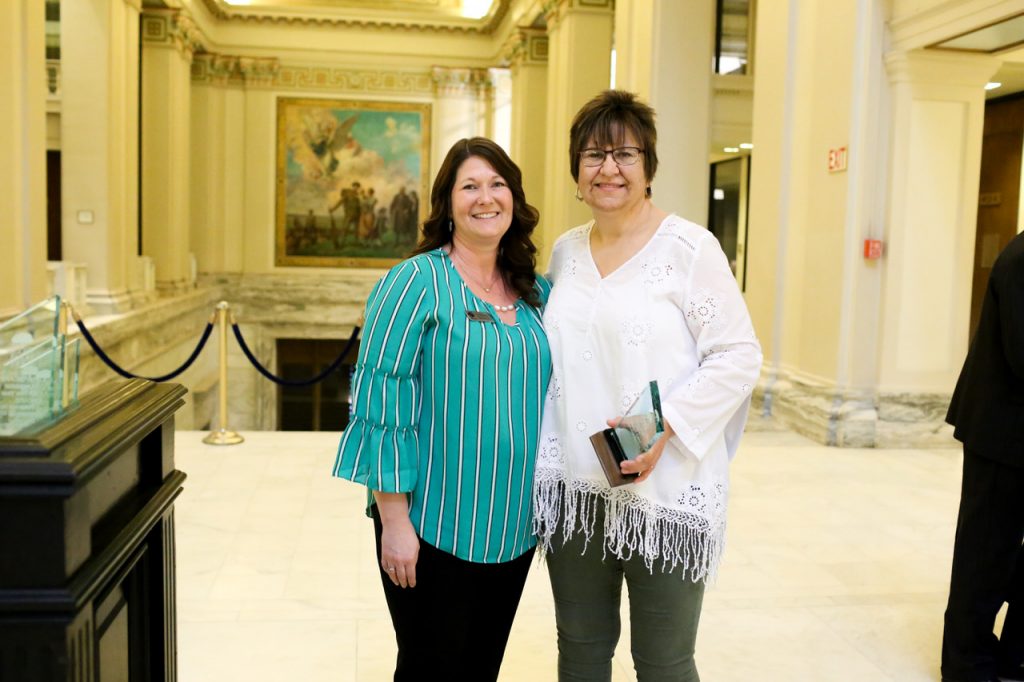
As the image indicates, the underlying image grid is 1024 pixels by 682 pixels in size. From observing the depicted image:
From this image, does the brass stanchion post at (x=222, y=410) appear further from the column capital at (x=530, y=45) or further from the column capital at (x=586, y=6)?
the column capital at (x=530, y=45)

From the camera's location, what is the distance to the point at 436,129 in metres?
24.6

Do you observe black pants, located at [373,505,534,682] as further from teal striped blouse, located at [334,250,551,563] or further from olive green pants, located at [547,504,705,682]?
olive green pants, located at [547,504,705,682]

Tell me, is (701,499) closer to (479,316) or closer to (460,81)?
(479,316)

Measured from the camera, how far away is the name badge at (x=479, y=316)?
2.59 metres

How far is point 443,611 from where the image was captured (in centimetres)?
261

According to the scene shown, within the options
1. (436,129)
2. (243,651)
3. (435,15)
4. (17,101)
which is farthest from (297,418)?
(243,651)

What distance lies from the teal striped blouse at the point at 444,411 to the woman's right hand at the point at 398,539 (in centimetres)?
5

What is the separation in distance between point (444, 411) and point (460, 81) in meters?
22.6

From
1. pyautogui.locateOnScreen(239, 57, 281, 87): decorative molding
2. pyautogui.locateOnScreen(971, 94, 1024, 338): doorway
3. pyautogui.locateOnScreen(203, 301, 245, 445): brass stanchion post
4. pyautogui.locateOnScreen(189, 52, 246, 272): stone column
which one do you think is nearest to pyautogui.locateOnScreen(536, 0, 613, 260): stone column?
pyautogui.locateOnScreen(971, 94, 1024, 338): doorway

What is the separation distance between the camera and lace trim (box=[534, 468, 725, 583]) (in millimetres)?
2600

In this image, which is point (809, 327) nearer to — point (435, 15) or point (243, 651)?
point (243, 651)

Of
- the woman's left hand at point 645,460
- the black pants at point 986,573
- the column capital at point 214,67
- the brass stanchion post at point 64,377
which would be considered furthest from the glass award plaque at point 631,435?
the column capital at point 214,67

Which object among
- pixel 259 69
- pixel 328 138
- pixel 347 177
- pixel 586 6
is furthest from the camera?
pixel 347 177

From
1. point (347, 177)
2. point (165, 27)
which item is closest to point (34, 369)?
point (165, 27)
